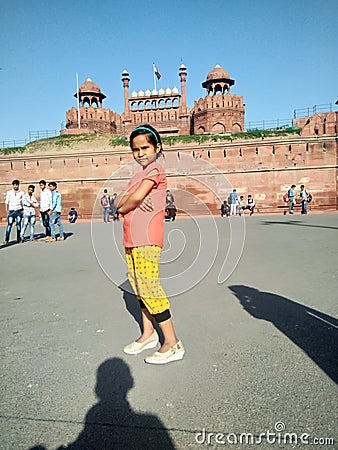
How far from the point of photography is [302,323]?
3.03 meters

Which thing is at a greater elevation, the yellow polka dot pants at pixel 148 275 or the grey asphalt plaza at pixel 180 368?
the yellow polka dot pants at pixel 148 275

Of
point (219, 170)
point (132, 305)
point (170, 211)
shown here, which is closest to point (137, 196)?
point (132, 305)

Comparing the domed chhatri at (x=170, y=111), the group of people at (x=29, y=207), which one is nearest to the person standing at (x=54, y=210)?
the group of people at (x=29, y=207)

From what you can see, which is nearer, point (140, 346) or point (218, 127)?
point (140, 346)

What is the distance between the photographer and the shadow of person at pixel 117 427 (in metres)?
1.62

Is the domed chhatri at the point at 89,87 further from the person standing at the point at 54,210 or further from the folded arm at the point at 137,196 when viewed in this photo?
the folded arm at the point at 137,196

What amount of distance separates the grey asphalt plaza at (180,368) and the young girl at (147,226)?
0.29 m

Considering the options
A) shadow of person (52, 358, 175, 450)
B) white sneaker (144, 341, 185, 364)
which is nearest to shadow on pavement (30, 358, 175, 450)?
shadow of person (52, 358, 175, 450)

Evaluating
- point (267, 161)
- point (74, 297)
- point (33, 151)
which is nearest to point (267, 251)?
point (74, 297)

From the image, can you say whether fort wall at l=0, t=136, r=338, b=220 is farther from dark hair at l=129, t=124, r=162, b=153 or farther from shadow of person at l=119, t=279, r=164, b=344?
dark hair at l=129, t=124, r=162, b=153

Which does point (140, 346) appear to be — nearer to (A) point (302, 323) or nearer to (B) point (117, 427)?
(B) point (117, 427)

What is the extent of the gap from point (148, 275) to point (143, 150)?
849 mm

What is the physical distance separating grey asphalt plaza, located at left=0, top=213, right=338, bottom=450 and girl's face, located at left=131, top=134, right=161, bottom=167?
141 centimetres

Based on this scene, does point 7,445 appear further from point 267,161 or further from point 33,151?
point 33,151
